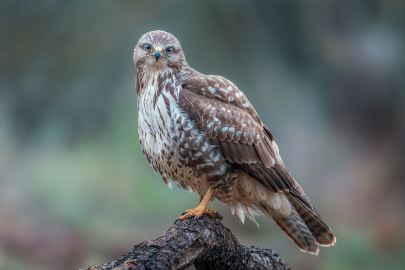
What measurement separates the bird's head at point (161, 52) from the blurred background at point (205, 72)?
5.65 ft

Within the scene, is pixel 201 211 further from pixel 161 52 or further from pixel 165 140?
pixel 161 52

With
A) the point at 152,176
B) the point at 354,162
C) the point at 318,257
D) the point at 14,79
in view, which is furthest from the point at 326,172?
the point at 14,79

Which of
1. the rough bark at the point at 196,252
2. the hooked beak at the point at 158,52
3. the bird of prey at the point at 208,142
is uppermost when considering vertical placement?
the hooked beak at the point at 158,52

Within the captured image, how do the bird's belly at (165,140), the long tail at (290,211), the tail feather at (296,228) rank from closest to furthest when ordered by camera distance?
the bird's belly at (165,140) → the long tail at (290,211) → the tail feather at (296,228)

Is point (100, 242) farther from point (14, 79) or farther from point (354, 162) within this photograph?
point (354, 162)

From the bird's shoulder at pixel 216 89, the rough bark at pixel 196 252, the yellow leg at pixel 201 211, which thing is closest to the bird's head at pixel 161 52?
the bird's shoulder at pixel 216 89

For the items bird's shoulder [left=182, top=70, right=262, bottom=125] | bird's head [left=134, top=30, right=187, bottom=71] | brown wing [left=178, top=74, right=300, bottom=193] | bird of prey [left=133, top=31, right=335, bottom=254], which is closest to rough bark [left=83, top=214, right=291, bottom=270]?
bird of prey [left=133, top=31, right=335, bottom=254]

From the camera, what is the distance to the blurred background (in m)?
4.57

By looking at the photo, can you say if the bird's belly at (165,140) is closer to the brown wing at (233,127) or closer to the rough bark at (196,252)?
the brown wing at (233,127)

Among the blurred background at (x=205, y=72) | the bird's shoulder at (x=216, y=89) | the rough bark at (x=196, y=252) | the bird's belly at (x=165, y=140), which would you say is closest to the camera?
the rough bark at (x=196, y=252)

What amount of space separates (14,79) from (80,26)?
3.38 feet

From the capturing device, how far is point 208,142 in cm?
279

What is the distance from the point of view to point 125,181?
4.68 meters

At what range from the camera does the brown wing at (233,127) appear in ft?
9.12
